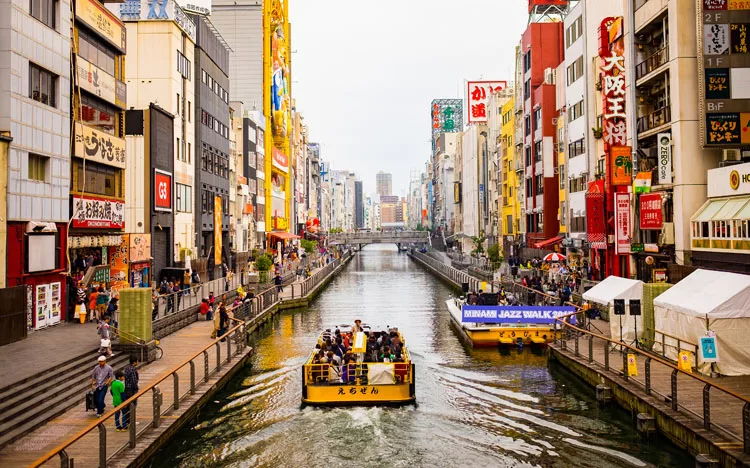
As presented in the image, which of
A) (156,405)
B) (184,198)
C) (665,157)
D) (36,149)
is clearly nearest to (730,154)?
(665,157)

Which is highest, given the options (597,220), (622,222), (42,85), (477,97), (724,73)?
(477,97)

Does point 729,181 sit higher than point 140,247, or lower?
higher

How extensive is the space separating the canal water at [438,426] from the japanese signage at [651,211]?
10763mm

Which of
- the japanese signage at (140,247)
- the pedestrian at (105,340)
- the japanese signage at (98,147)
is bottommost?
the pedestrian at (105,340)

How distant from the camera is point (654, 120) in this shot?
124ft

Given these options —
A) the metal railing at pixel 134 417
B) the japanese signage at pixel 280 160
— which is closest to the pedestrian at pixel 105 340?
the metal railing at pixel 134 417

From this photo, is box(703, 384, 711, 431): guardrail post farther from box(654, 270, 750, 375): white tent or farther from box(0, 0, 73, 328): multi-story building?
box(0, 0, 73, 328): multi-story building

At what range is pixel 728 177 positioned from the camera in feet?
94.3

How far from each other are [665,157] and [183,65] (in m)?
39.4

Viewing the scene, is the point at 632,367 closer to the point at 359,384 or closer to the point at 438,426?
the point at 438,426

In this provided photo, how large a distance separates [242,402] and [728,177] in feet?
74.2

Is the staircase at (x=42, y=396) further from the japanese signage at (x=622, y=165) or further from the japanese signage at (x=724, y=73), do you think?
the japanese signage at (x=622, y=165)

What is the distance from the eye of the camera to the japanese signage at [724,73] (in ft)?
98.9

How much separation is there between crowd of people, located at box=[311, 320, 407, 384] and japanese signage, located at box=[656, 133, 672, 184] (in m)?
17.5
